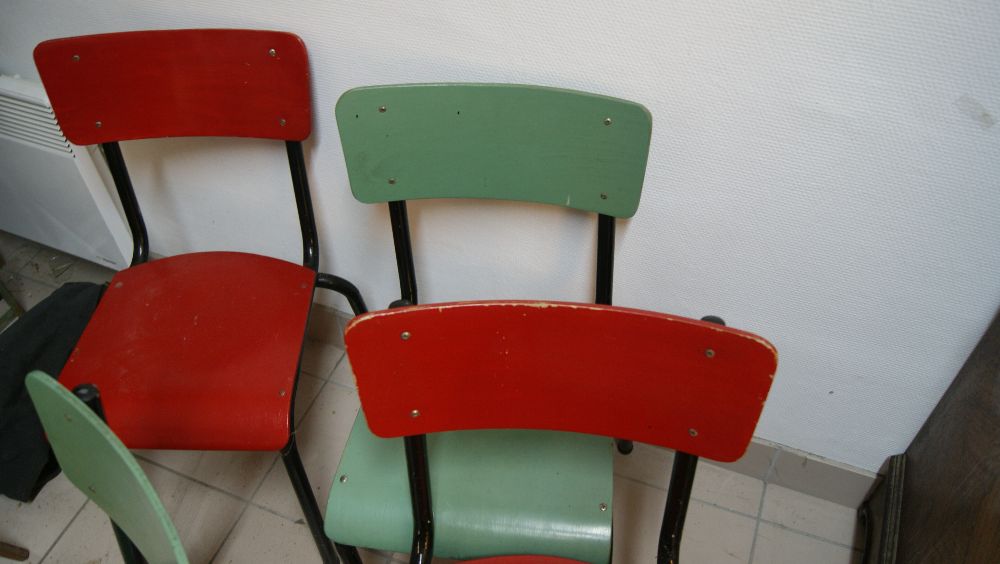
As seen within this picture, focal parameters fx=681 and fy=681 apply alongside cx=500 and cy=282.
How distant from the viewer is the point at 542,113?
102cm

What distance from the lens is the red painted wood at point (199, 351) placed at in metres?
1.08

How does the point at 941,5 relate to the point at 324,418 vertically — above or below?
above

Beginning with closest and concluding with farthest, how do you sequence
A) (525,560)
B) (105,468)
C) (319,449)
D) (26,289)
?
1. (105,468)
2. (525,560)
3. (319,449)
4. (26,289)

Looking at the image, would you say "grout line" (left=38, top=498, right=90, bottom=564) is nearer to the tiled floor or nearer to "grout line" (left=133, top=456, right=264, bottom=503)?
the tiled floor

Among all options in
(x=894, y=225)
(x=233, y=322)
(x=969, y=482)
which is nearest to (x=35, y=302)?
(x=233, y=322)

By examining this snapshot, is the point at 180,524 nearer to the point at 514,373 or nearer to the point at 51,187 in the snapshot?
the point at 51,187

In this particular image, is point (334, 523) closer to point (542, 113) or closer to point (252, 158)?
point (542, 113)

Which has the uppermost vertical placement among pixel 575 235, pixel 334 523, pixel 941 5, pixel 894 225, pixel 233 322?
pixel 941 5

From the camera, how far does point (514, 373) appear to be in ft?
2.68

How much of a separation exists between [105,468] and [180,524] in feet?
2.91

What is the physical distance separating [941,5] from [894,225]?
0.34 metres

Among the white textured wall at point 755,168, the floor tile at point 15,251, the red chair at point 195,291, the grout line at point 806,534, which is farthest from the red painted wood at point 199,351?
the grout line at point 806,534

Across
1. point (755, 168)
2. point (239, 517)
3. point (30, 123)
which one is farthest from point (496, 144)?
point (30, 123)

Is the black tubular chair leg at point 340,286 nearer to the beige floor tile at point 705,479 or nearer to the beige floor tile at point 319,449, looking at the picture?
the beige floor tile at point 319,449
